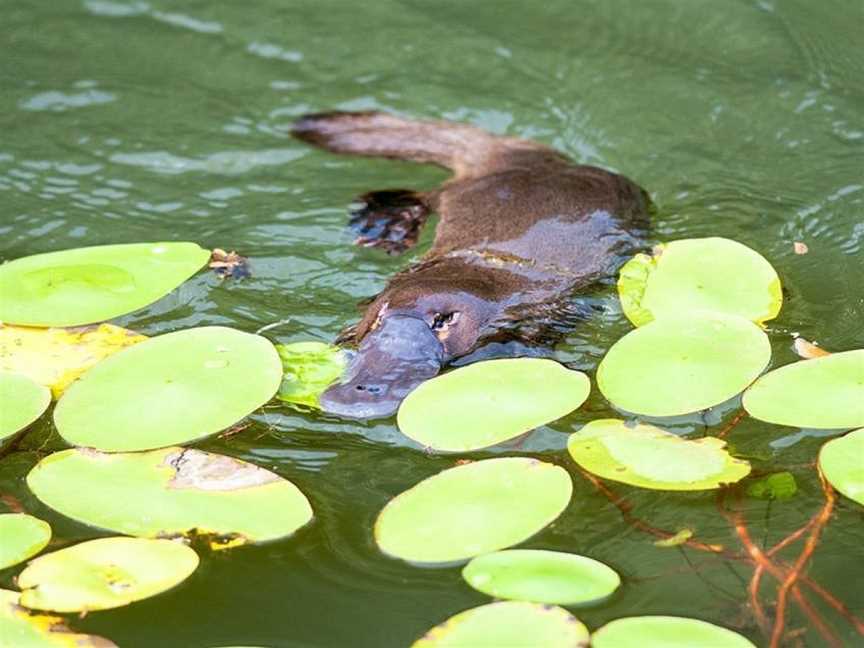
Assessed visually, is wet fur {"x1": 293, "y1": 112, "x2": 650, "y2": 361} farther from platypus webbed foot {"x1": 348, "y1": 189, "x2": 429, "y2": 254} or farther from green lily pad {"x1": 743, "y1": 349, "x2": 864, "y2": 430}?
green lily pad {"x1": 743, "y1": 349, "x2": 864, "y2": 430}

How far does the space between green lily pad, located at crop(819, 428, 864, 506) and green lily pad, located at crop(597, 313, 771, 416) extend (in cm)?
21

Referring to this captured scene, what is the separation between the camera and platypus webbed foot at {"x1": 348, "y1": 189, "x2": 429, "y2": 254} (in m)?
3.44

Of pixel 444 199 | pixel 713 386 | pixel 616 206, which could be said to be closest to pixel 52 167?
pixel 444 199

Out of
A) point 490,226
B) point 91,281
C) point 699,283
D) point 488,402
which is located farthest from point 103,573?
point 490,226

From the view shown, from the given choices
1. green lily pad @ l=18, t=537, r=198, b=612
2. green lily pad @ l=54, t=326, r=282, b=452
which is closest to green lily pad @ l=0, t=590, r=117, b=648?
green lily pad @ l=18, t=537, r=198, b=612

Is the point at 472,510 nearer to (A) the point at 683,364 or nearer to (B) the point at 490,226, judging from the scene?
(A) the point at 683,364

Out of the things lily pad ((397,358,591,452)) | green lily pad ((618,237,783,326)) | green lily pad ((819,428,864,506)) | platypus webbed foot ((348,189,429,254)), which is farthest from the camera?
platypus webbed foot ((348,189,429,254))

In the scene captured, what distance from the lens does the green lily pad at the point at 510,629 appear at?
1.75 meters

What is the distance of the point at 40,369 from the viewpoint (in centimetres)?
251

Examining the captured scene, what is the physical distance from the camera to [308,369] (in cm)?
261

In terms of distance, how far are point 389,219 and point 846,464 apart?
1715 mm

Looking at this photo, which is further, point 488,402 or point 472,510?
point 488,402

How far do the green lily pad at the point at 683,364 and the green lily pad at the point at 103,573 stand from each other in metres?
0.89

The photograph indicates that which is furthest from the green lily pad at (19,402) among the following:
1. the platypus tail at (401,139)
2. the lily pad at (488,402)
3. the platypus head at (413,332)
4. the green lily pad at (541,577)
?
the platypus tail at (401,139)
